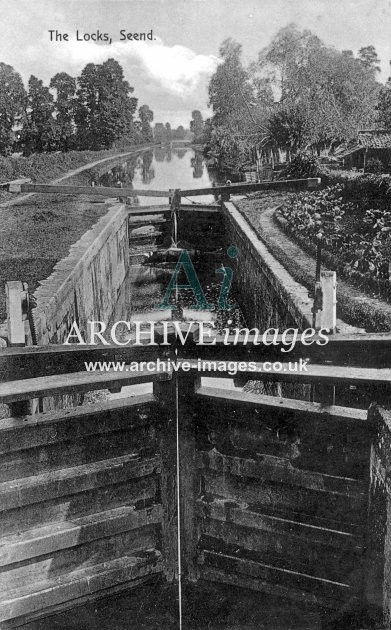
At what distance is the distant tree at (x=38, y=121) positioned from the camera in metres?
23.9

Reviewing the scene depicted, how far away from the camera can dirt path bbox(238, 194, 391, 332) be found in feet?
17.6

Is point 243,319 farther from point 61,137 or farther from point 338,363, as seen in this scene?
point 61,137

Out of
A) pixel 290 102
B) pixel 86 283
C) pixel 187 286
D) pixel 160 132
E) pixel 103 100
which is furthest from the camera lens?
pixel 160 132

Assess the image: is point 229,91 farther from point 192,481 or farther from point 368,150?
point 192,481

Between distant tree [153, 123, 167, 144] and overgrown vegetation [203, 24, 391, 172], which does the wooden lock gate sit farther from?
distant tree [153, 123, 167, 144]

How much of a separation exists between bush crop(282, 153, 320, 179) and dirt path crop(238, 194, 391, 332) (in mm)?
3715

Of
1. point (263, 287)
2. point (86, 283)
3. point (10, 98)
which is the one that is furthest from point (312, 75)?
point (86, 283)

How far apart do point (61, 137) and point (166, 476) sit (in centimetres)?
2687

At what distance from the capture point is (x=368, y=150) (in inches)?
724

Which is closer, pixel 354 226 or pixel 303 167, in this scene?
pixel 354 226

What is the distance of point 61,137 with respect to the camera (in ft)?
89.5

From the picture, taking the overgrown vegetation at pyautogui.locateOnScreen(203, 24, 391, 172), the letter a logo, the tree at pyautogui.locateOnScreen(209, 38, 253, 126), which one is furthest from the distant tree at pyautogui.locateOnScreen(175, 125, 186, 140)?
the letter a logo

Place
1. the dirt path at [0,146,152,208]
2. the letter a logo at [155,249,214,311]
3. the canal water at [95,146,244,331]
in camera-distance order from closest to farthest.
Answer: the canal water at [95,146,244,331] → the letter a logo at [155,249,214,311] → the dirt path at [0,146,152,208]

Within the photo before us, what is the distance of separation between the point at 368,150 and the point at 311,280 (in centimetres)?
1310
